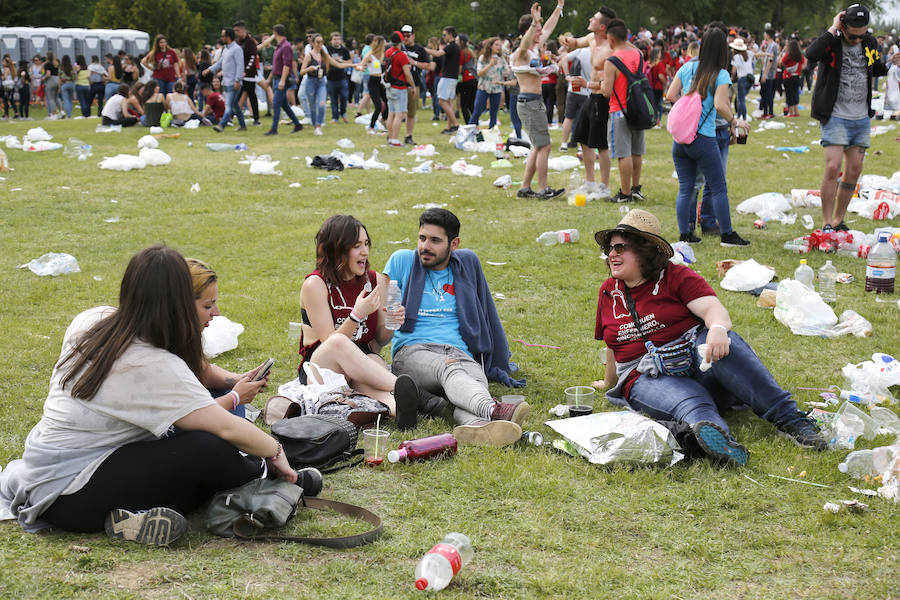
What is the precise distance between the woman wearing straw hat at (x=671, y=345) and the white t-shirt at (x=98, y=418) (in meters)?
2.23

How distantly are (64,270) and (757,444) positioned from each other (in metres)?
5.84

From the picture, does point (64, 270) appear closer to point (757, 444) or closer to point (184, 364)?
point (184, 364)

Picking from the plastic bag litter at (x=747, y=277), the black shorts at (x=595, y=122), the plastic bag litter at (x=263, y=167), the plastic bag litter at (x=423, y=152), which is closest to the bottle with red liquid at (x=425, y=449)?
the plastic bag litter at (x=747, y=277)

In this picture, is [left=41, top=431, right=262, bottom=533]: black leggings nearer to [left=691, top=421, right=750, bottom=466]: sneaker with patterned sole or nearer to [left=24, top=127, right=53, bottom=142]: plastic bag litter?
[left=691, top=421, right=750, bottom=466]: sneaker with patterned sole

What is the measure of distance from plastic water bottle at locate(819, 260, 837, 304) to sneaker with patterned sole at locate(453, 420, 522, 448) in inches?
141

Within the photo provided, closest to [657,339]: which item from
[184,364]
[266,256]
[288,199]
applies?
[184,364]

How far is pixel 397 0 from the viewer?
5478 cm

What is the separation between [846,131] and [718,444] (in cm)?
512

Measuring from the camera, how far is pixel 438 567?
305 cm

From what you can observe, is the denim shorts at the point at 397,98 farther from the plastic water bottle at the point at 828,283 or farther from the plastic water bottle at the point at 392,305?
the plastic water bottle at the point at 392,305

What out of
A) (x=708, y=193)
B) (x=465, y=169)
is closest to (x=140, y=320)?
(x=708, y=193)

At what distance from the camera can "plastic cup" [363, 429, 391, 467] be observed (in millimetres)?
4164

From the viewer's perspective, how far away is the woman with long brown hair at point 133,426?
3.15 m

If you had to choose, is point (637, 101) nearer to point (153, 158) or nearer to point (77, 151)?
point (153, 158)
